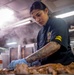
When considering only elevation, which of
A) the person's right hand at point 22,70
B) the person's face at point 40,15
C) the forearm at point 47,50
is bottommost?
the person's right hand at point 22,70

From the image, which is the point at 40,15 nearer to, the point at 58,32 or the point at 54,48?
the point at 58,32

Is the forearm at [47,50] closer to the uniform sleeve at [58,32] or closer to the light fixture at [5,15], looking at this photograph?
the uniform sleeve at [58,32]

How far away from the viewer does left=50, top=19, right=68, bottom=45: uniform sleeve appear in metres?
1.41

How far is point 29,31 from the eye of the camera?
19.2 ft

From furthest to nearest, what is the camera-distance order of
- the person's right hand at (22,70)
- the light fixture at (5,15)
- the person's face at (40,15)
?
the light fixture at (5,15) → the person's face at (40,15) → the person's right hand at (22,70)

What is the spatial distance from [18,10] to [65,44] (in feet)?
10.2

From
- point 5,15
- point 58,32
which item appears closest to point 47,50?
point 58,32

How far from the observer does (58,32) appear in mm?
1454

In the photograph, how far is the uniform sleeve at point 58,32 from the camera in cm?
141

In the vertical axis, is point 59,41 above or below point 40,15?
below

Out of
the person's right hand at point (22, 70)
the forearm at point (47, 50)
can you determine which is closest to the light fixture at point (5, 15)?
the forearm at point (47, 50)

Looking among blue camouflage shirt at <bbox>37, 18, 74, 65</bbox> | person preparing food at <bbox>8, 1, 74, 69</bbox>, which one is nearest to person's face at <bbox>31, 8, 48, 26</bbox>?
person preparing food at <bbox>8, 1, 74, 69</bbox>

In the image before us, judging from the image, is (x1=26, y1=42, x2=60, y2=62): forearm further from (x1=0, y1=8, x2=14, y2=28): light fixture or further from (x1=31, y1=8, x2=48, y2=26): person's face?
(x1=0, y1=8, x2=14, y2=28): light fixture

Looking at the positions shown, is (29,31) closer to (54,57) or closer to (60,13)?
(60,13)
